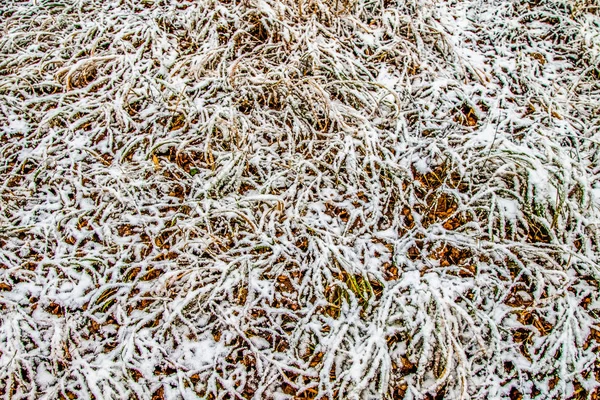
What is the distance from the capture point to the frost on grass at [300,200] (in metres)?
1.67

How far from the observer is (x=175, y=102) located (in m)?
2.52

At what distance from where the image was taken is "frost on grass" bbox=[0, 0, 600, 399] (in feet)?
5.48

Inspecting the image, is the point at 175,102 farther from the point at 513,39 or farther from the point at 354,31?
the point at 513,39

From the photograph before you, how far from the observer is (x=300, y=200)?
2105 millimetres

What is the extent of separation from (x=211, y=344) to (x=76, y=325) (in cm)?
60

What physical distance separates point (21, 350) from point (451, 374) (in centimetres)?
176

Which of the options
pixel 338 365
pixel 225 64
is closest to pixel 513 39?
pixel 225 64

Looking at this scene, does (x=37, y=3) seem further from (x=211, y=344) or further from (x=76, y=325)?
(x=211, y=344)

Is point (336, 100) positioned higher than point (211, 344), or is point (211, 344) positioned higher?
point (336, 100)

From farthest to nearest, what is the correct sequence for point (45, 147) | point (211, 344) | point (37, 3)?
point (37, 3) < point (45, 147) < point (211, 344)

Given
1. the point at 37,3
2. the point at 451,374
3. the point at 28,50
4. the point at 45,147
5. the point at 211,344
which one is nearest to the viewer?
the point at 451,374

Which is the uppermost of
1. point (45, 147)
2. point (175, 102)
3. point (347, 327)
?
point (175, 102)

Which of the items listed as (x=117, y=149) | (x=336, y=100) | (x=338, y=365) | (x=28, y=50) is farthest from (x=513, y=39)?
(x=28, y=50)

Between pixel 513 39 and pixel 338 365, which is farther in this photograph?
pixel 513 39
